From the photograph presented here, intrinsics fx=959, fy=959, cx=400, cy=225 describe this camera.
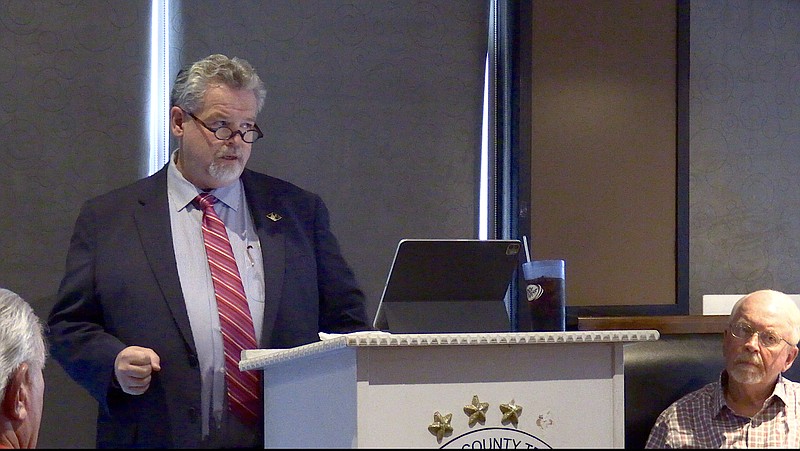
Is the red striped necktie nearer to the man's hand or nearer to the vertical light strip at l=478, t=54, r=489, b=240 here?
the man's hand

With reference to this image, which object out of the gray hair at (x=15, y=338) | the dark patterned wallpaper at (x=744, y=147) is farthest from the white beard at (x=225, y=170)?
the dark patterned wallpaper at (x=744, y=147)

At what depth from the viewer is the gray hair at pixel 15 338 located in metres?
1.75

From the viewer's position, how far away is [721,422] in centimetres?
278

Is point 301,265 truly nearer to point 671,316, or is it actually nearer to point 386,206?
point 386,206

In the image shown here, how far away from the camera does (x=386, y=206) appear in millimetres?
3434

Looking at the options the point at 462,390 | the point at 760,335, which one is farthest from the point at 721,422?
the point at 462,390

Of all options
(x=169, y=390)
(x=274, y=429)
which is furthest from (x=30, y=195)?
(x=274, y=429)

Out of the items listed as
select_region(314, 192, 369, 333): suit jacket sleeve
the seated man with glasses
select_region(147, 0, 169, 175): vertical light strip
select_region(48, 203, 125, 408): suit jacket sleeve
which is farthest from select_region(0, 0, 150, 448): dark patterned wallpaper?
the seated man with glasses

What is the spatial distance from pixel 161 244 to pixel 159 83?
100 centimetres

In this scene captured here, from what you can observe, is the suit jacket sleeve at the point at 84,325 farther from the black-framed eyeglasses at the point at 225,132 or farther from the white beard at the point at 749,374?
the white beard at the point at 749,374

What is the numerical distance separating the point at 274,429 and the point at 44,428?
1.45 meters

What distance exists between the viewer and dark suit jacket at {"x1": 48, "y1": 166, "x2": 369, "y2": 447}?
233 cm

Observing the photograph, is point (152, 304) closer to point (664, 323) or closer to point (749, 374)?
point (749, 374)

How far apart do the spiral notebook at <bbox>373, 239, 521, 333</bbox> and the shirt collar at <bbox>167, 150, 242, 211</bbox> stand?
31.9 inches
